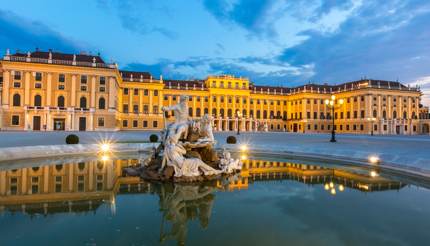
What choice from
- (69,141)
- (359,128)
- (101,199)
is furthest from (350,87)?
(101,199)

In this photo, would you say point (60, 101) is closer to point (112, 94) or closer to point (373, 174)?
point (112, 94)

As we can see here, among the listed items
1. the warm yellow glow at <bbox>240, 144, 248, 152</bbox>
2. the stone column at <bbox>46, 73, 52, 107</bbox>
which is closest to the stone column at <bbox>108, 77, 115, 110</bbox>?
the stone column at <bbox>46, 73, 52, 107</bbox>

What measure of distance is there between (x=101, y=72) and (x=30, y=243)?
47.9 m

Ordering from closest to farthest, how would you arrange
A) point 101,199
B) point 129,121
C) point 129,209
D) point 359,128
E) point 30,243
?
1. point 30,243
2. point 129,209
3. point 101,199
4. point 129,121
5. point 359,128

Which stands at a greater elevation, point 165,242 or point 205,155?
point 205,155

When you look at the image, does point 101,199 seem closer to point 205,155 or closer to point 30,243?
point 30,243

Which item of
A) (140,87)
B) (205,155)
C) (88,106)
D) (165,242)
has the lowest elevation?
(165,242)

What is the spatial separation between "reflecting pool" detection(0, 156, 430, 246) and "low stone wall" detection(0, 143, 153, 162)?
2.95m

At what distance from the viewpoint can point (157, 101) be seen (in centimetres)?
6259

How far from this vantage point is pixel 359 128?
2542 inches

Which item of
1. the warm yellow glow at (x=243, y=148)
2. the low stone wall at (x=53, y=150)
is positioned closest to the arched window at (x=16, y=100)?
the low stone wall at (x=53, y=150)

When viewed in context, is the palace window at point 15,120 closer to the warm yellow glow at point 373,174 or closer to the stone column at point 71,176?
the stone column at point 71,176

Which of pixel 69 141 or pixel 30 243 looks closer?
pixel 30 243

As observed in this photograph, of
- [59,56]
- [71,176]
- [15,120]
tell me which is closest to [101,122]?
[15,120]
